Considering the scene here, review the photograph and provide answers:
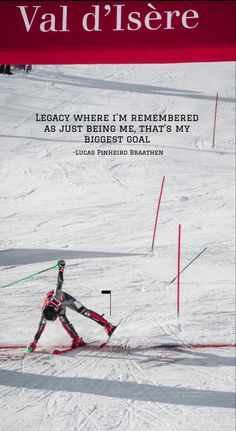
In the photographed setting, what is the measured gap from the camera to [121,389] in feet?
10.0

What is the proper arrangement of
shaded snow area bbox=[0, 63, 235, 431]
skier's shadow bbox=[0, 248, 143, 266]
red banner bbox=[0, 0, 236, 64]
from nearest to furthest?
red banner bbox=[0, 0, 236, 64]
shaded snow area bbox=[0, 63, 235, 431]
skier's shadow bbox=[0, 248, 143, 266]

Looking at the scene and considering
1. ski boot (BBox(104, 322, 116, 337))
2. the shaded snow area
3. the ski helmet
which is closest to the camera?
the shaded snow area

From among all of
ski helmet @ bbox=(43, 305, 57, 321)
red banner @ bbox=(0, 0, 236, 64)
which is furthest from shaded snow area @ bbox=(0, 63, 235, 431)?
red banner @ bbox=(0, 0, 236, 64)

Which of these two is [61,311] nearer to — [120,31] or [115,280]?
[115,280]

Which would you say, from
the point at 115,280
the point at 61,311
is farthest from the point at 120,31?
the point at 115,280

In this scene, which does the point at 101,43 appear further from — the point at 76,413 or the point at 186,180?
the point at 186,180

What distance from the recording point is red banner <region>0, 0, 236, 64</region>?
256 centimetres

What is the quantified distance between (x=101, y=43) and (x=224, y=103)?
311 centimetres

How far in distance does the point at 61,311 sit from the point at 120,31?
151 centimetres

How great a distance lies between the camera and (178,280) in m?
3.86

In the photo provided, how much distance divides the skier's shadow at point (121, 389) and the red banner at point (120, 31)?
1618 mm

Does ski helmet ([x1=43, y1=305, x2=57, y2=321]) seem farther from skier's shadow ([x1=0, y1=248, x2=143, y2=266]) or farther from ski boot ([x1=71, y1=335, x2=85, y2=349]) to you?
skier's shadow ([x1=0, y1=248, x2=143, y2=266])

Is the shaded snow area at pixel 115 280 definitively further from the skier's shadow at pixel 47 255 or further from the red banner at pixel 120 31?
the red banner at pixel 120 31

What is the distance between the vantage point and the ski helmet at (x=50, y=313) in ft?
10.5
